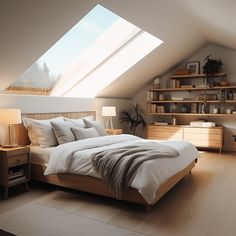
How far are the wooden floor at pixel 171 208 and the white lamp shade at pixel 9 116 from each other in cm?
92

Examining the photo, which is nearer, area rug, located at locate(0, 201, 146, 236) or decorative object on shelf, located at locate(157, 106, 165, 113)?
area rug, located at locate(0, 201, 146, 236)

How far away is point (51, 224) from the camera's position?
2484 mm

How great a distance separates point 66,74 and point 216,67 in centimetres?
346

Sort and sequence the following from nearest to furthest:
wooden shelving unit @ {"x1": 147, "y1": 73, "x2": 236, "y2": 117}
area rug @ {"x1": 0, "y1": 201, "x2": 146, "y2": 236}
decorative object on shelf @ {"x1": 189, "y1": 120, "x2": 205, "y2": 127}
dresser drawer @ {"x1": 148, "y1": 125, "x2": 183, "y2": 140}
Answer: area rug @ {"x1": 0, "y1": 201, "x2": 146, "y2": 236}, wooden shelving unit @ {"x1": 147, "y1": 73, "x2": 236, "y2": 117}, decorative object on shelf @ {"x1": 189, "y1": 120, "x2": 205, "y2": 127}, dresser drawer @ {"x1": 148, "y1": 125, "x2": 183, "y2": 140}

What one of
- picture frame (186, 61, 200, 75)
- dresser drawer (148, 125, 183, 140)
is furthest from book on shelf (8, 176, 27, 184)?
picture frame (186, 61, 200, 75)

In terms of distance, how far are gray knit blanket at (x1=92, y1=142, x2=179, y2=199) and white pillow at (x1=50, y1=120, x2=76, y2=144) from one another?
0.86 meters

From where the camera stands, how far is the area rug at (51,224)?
2.34m

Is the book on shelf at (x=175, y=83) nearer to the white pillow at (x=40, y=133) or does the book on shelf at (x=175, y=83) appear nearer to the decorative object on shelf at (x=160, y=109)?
the decorative object on shelf at (x=160, y=109)

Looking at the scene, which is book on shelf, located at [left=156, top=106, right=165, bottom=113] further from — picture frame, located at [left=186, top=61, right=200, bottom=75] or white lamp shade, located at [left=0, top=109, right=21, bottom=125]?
white lamp shade, located at [left=0, top=109, right=21, bottom=125]

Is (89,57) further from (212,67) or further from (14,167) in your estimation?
(212,67)

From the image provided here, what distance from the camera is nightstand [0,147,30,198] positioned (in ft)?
10.3

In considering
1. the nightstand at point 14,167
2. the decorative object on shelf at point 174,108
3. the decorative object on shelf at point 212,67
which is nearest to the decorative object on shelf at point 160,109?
the decorative object on shelf at point 174,108

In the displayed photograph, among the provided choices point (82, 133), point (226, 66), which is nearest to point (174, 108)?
point (226, 66)

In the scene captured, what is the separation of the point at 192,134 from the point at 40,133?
12.4 feet
